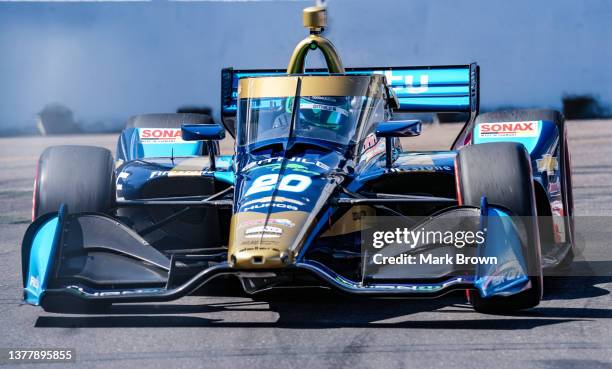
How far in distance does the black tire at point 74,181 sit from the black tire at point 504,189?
2.04 meters

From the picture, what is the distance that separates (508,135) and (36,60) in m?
12.5

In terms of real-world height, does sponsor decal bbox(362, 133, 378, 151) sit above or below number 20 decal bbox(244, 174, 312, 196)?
above

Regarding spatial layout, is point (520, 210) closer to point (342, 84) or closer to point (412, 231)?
point (412, 231)

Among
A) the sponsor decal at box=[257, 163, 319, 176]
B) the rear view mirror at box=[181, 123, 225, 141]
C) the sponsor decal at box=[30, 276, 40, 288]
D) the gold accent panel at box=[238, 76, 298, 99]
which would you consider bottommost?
the sponsor decal at box=[30, 276, 40, 288]

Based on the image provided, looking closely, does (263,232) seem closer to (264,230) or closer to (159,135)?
(264,230)

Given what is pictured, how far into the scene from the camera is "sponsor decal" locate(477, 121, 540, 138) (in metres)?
7.78

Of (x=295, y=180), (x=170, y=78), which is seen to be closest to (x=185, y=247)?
(x=295, y=180)

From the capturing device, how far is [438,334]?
5.46 metres

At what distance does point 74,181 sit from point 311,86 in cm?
167

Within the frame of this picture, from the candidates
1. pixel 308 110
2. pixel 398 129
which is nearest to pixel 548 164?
pixel 398 129

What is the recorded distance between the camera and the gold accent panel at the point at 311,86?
705cm

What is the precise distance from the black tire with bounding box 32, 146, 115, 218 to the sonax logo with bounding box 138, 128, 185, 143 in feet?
7.64

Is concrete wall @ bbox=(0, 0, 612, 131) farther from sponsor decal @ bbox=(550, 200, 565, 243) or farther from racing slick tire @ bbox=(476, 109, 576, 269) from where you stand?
sponsor decal @ bbox=(550, 200, 565, 243)

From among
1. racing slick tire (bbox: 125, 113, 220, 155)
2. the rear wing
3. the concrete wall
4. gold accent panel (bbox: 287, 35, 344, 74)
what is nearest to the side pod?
gold accent panel (bbox: 287, 35, 344, 74)
